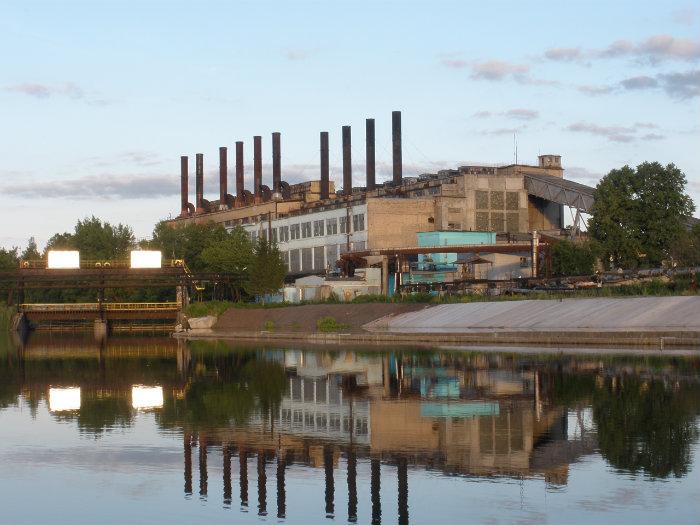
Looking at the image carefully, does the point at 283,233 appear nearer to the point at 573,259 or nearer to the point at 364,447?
the point at 573,259

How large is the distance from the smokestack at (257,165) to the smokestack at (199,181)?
509 inches

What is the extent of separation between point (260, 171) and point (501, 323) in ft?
278

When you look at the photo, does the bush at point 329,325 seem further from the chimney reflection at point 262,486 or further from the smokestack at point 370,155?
the chimney reflection at point 262,486

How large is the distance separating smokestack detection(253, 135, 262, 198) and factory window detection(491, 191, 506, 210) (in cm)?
3609

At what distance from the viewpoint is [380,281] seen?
9812cm

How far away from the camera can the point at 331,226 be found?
115188mm

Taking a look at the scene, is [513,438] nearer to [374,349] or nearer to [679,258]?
[374,349]

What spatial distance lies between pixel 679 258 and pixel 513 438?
61.5 meters

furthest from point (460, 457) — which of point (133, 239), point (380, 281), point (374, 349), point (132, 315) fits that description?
point (133, 239)

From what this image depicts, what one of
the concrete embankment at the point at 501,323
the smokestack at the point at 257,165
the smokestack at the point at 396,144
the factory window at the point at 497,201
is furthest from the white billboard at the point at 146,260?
the smokestack at the point at 257,165

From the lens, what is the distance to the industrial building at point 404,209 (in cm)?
10988

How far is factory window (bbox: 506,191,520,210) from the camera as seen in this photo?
380ft

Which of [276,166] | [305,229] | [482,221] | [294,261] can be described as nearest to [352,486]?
[482,221]

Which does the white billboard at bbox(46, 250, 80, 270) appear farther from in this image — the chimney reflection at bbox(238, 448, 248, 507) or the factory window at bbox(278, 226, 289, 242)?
the chimney reflection at bbox(238, 448, 248, 507)
